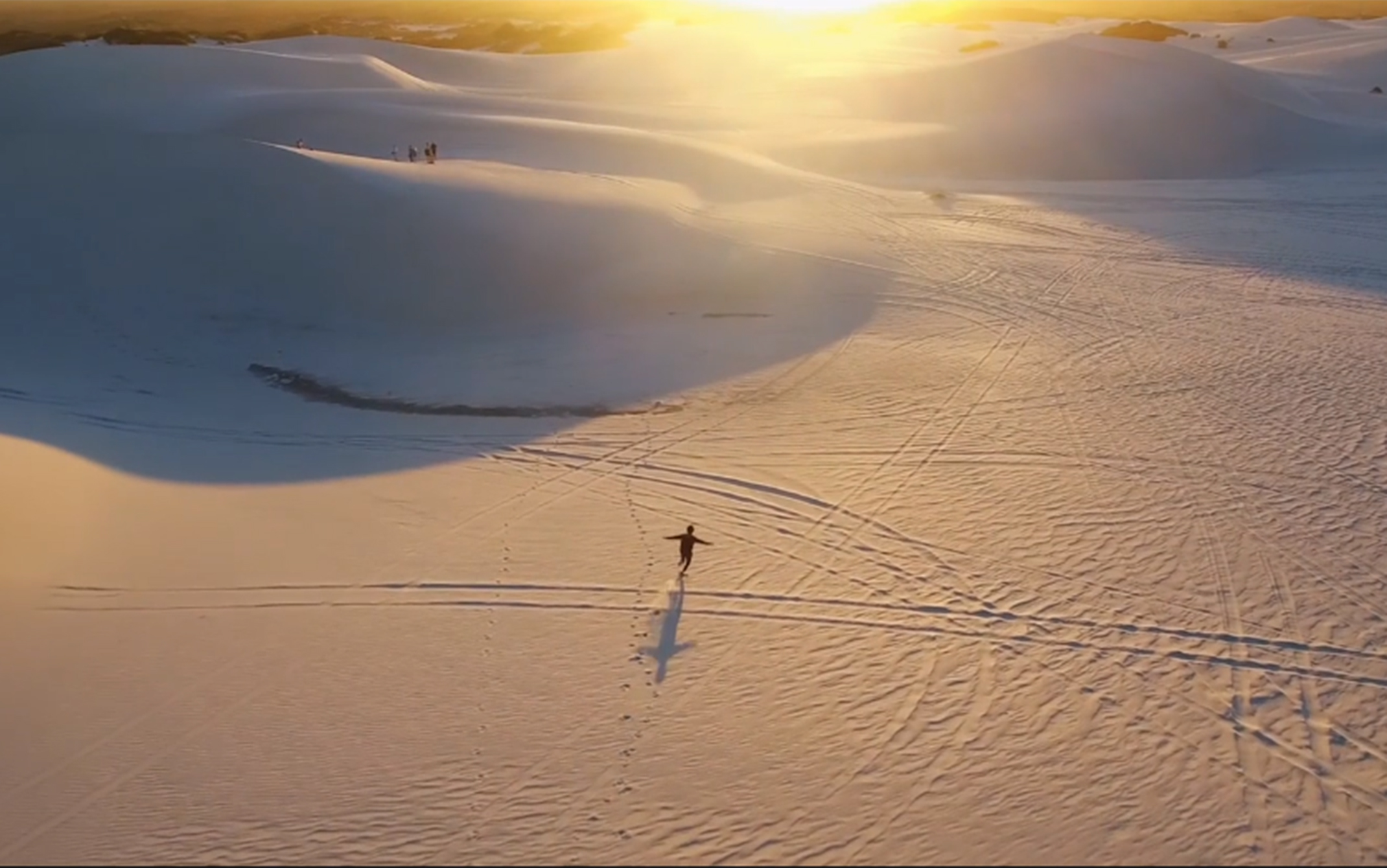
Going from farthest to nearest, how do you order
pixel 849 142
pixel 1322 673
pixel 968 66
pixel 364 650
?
pixel 968 66 → pixel 849 142 → pixel 364 650 → pixel 1322 673

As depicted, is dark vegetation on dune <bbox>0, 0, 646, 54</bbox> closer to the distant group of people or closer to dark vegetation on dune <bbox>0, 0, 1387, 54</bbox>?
dark vegetation on dune <bbox>0, 0, 1387, 54</bbox>

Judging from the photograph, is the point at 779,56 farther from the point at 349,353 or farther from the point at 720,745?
the point at 720,745

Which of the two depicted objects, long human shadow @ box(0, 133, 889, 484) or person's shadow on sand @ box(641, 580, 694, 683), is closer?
person's shadow on sand @ box(641, 580, 694, 683)

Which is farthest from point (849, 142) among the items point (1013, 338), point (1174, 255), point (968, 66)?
point (1013, 338)

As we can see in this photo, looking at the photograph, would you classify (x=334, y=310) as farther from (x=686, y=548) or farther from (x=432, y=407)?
(x=686, y=548)

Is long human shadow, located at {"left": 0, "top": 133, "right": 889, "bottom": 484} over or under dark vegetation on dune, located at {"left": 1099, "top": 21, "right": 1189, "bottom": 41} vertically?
under

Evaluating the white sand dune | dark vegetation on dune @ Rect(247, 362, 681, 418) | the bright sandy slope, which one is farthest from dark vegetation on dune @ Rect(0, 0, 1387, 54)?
dark vegetation on dune @ Rect(247, 362, 681, 418)

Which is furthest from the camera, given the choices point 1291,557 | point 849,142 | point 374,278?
point 849,142
